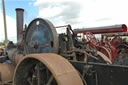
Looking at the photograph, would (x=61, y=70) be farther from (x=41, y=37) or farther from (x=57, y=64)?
(x=41, y=37)

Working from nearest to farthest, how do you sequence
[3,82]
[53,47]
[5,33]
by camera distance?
[53,47], [3,82], [5,33]

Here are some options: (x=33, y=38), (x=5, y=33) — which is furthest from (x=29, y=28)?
(x=5, y=33)

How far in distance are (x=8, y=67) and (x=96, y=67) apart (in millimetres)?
3054

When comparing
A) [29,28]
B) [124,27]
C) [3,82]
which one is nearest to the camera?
[29,28]

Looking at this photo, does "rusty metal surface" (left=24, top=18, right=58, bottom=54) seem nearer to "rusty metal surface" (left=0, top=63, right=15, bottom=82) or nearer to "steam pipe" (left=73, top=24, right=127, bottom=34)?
"rusty metal surface" (left=0, top=63, right=15, bottom=82)

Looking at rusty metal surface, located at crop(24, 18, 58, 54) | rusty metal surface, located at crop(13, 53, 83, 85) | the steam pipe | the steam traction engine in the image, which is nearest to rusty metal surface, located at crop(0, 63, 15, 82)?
the steam traction engine

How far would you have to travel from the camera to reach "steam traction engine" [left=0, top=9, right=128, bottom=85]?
1685mm

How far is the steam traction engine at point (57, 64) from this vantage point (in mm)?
1685

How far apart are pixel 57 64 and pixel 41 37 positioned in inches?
41.2

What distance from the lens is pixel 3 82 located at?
3547 mm

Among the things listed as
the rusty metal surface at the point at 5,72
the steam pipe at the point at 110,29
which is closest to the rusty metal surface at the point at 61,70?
the rusty metal surface at the point at 5,72

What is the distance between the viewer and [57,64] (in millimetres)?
1837

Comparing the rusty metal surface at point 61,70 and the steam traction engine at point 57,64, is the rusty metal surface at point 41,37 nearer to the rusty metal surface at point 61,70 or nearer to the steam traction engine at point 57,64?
the steam traction engine at point 57,64

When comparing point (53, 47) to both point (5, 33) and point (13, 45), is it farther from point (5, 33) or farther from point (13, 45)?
point (5, 33)
